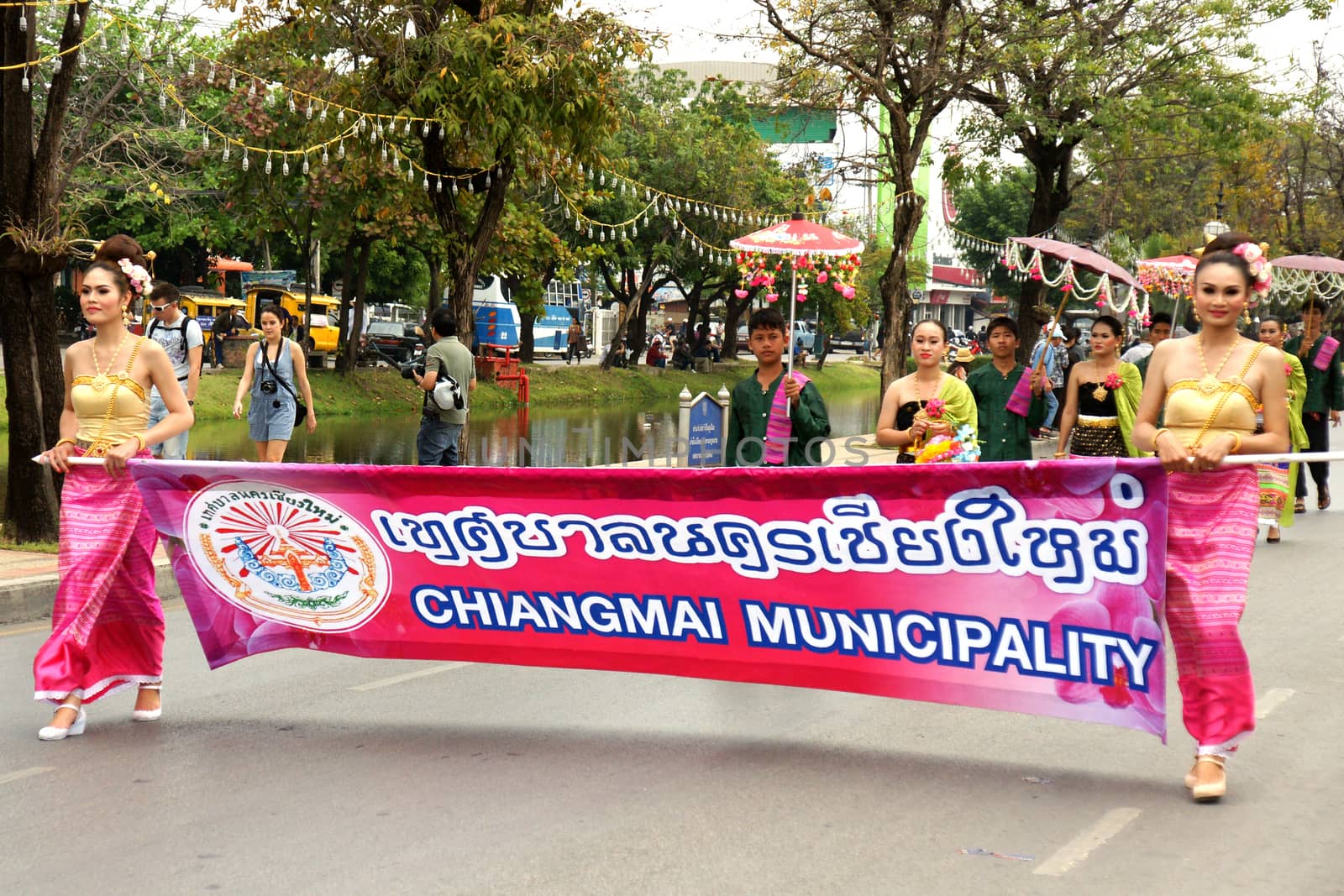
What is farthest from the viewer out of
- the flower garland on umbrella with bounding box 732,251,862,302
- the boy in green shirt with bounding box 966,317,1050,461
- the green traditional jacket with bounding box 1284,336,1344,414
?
the flower garland on umbrella with bounding box 732,251,862,302

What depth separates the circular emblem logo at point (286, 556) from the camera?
5844 millimetres

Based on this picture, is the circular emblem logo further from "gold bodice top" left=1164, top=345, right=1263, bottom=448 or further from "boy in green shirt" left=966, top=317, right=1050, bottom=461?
"boy in green shirt" left=966, top=317, right=1050, bottom=461

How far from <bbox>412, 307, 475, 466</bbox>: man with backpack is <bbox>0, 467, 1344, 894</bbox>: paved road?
5.78 m

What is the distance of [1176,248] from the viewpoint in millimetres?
47875

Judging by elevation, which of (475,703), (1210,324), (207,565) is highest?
(1210,324)

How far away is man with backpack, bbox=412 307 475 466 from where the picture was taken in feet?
41.5

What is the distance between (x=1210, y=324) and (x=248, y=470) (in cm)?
374

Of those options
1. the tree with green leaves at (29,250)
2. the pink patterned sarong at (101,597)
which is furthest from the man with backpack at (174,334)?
the pink patterned sarong at (101,597)

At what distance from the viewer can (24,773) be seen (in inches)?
211

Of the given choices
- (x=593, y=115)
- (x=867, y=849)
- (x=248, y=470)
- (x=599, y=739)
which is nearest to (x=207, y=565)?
(x=248, y=470)

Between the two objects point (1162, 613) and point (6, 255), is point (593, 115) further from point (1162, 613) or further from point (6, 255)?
point (1162, 613)

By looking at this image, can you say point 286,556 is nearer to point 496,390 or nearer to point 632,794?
point 632,794

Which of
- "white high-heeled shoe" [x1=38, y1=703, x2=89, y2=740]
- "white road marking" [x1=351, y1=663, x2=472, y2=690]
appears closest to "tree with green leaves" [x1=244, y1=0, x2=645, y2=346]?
"white road marking" [x1=351, y1=663, x2=472, y2=690]

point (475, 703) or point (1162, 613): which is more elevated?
point (1162, 613)
